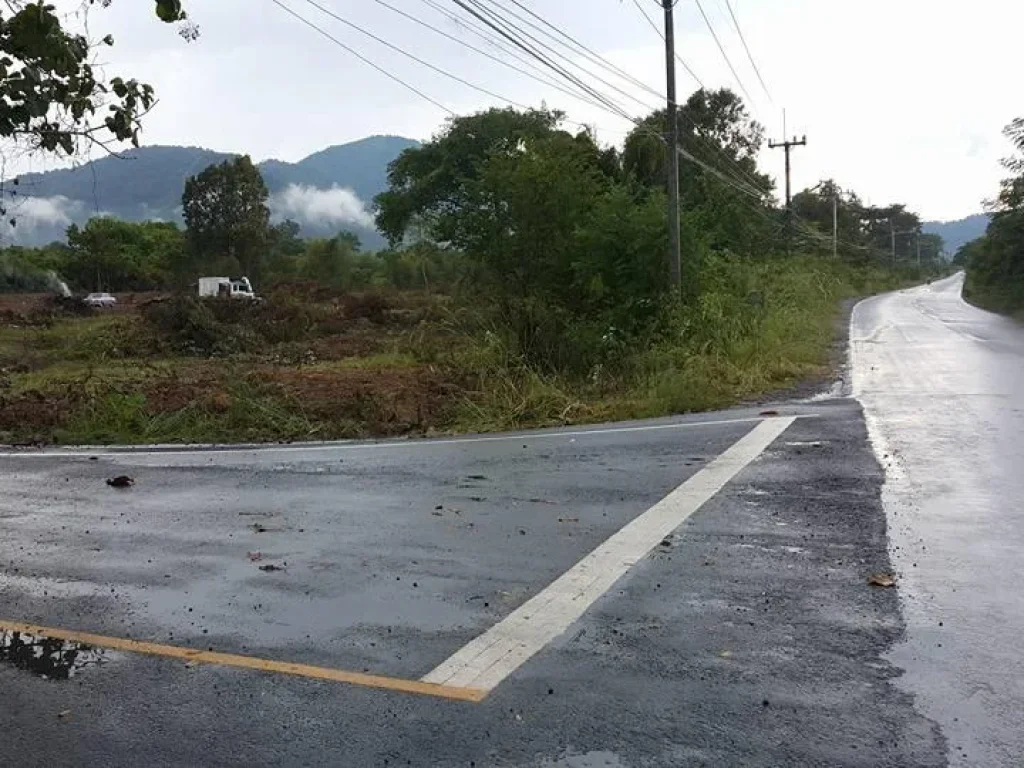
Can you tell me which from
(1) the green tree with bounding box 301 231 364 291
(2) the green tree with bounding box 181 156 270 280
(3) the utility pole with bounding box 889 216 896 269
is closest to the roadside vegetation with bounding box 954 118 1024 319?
(1) the green tree with bounding box 301 231 364 291

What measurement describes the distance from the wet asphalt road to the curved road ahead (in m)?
0.03

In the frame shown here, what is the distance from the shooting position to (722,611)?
185 inches

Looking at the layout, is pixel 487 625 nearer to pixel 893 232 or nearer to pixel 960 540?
pixel 960 540

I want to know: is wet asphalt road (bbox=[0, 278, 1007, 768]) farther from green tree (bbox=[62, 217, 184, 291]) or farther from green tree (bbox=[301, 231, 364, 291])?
green tree (bbox=[62, 217, 184, 291])

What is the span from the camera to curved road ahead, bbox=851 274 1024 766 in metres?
3.62

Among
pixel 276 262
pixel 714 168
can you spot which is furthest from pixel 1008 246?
pixel 276 262

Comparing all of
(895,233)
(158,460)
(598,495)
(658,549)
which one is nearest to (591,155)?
(158,460)

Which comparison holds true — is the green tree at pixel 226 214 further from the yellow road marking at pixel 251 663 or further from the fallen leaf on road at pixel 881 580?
the fallen leaf on road at pixel 881 580

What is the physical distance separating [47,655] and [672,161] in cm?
1686

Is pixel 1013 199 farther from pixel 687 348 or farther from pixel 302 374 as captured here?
pixel 302 374

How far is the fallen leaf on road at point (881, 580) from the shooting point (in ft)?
16.6

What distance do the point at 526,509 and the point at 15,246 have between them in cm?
392

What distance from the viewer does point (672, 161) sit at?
1916 cm

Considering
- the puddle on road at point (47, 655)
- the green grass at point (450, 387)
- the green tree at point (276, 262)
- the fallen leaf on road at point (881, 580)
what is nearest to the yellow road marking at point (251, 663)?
the puddle on road at point (47, 655)
